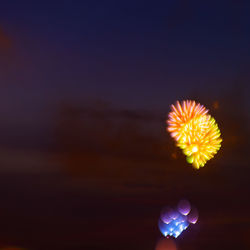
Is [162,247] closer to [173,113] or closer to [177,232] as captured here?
[177,232]

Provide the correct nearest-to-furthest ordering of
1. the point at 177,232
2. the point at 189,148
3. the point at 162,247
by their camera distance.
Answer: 1. the point at 189,148
2. the point at 162,247
3. the point at 177,232

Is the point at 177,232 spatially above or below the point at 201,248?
above

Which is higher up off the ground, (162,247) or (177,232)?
(177,232)

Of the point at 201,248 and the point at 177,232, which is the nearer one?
the point at 201,248

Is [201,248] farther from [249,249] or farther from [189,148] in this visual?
[189,148]

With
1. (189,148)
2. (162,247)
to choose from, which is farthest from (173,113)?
(162,247)

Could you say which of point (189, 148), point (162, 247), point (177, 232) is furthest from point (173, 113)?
point (177, 232)

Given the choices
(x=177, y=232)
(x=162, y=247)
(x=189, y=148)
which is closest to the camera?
(x=189, y=148)

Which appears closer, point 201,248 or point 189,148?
point 189,148
